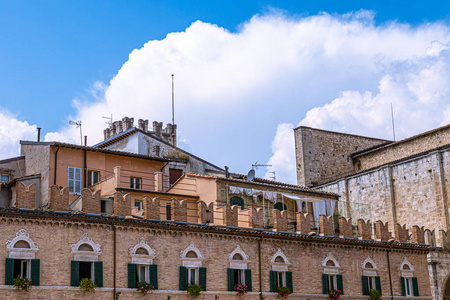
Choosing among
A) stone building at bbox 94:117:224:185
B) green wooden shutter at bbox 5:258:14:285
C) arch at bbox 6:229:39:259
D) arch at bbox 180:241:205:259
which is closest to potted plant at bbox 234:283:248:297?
arch at bbox 180:241:205:259

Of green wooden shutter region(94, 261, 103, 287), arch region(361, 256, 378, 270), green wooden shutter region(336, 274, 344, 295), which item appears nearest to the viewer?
green wooden shutter region(94, 261, 103, 287)

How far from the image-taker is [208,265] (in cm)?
3161

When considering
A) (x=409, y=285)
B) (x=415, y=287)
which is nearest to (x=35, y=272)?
(x=409, y=285)

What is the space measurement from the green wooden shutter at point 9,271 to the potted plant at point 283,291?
13543 millimetres

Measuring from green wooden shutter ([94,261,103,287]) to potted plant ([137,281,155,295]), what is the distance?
1.79 metres

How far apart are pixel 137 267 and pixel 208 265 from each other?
3.77 meters

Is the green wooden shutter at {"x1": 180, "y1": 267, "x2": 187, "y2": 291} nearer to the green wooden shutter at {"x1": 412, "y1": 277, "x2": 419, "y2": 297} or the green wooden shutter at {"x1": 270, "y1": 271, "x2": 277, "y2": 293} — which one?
the green wooden shutter at {"x1": 270, "y1": 271, "x2": 277, "y2": 293}

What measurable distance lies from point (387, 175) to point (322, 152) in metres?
8.52

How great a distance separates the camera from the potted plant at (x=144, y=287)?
1135 inches

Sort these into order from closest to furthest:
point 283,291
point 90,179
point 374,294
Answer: point 283,291
point 374,294
point 90,179

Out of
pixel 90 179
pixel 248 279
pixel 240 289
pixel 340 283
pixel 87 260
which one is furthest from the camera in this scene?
pixel 90 179

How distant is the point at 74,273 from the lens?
2728 centimetres

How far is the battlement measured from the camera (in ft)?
229

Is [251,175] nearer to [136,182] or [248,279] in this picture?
[136,182]
